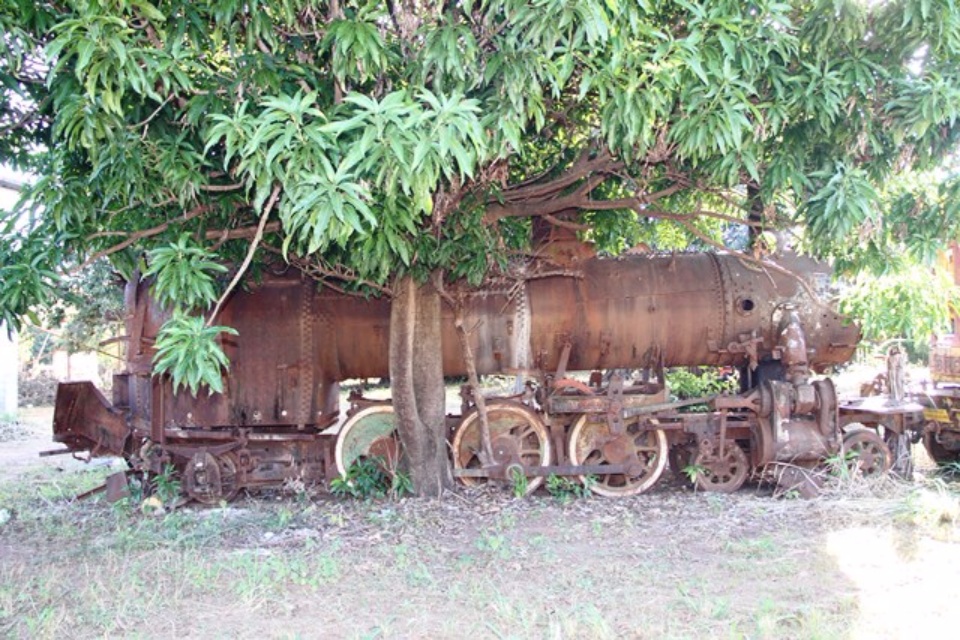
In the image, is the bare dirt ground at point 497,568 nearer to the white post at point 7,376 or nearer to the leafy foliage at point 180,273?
the leafy foliage at point 180,273

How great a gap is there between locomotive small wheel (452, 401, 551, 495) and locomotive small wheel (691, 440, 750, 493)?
1435 mm

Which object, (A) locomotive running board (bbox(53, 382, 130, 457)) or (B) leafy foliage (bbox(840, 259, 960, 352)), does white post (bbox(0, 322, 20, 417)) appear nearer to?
(A) locomotive running board (bbox(53, 382, 130, 457))

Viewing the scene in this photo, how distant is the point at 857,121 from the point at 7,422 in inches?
572

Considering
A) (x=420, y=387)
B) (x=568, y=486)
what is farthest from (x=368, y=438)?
(x=568, y=486)

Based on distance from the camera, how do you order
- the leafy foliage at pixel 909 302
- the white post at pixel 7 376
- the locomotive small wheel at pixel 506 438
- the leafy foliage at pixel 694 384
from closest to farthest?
the leafy foliage at pixel 909 302, the locomotive small wheel at pixel 506 438, the leafy foliage at pixel 694 384, the white post at pixel 7 376

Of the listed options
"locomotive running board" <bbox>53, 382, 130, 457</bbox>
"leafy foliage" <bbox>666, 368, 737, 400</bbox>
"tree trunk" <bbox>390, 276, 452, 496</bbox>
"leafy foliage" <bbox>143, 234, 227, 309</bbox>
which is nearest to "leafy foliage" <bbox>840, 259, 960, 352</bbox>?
"leafy foliage" <bbox>666, 368, 737, 400</bbox>

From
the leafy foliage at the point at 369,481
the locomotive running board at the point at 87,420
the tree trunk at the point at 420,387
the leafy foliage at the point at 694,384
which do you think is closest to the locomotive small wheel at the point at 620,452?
the leafy foliage at the point at 694,384

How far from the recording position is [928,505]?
557cm

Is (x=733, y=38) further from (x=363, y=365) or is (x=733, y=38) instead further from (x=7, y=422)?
(x=7, y=422)

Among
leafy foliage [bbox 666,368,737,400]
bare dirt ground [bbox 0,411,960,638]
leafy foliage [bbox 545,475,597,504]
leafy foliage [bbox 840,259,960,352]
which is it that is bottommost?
bare dirt ground [bbox 0,411,960,638]

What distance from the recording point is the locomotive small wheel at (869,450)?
24.4ft

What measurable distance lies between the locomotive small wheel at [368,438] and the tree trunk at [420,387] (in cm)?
53

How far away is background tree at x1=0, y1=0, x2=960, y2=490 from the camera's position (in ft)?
11.7

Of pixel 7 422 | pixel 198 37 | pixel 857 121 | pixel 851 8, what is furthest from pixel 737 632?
pixel 7 422
